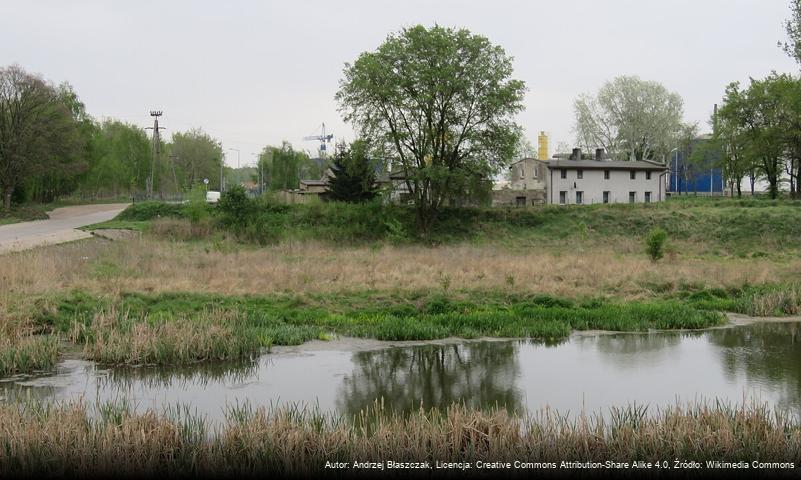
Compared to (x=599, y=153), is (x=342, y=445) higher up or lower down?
lower down

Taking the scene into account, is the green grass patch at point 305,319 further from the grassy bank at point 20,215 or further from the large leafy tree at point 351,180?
the grassy bank at point 20,215

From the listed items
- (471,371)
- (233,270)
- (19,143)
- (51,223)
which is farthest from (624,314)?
(19,143)

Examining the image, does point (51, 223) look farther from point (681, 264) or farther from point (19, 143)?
point (681, 264)

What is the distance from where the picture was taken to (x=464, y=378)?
49.9 ft

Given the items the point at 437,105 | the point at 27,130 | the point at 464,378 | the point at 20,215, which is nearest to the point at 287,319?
the point at 464,378

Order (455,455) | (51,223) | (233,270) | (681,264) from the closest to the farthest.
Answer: (455,455) < (233,270) < (681,264) < (51,223)

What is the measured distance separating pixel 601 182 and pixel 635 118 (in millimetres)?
21146

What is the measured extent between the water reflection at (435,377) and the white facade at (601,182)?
5581 cm

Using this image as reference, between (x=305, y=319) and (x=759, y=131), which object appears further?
(x=759, y=131)

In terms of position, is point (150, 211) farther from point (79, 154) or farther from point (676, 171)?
point (676, 171)

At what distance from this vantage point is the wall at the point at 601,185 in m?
72.4

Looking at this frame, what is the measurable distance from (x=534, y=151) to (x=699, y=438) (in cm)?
11362

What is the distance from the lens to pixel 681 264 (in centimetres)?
3344

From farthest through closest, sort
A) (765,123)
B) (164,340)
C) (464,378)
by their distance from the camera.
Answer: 1. (765,123)
2. (164,340)
3. (464,378)
